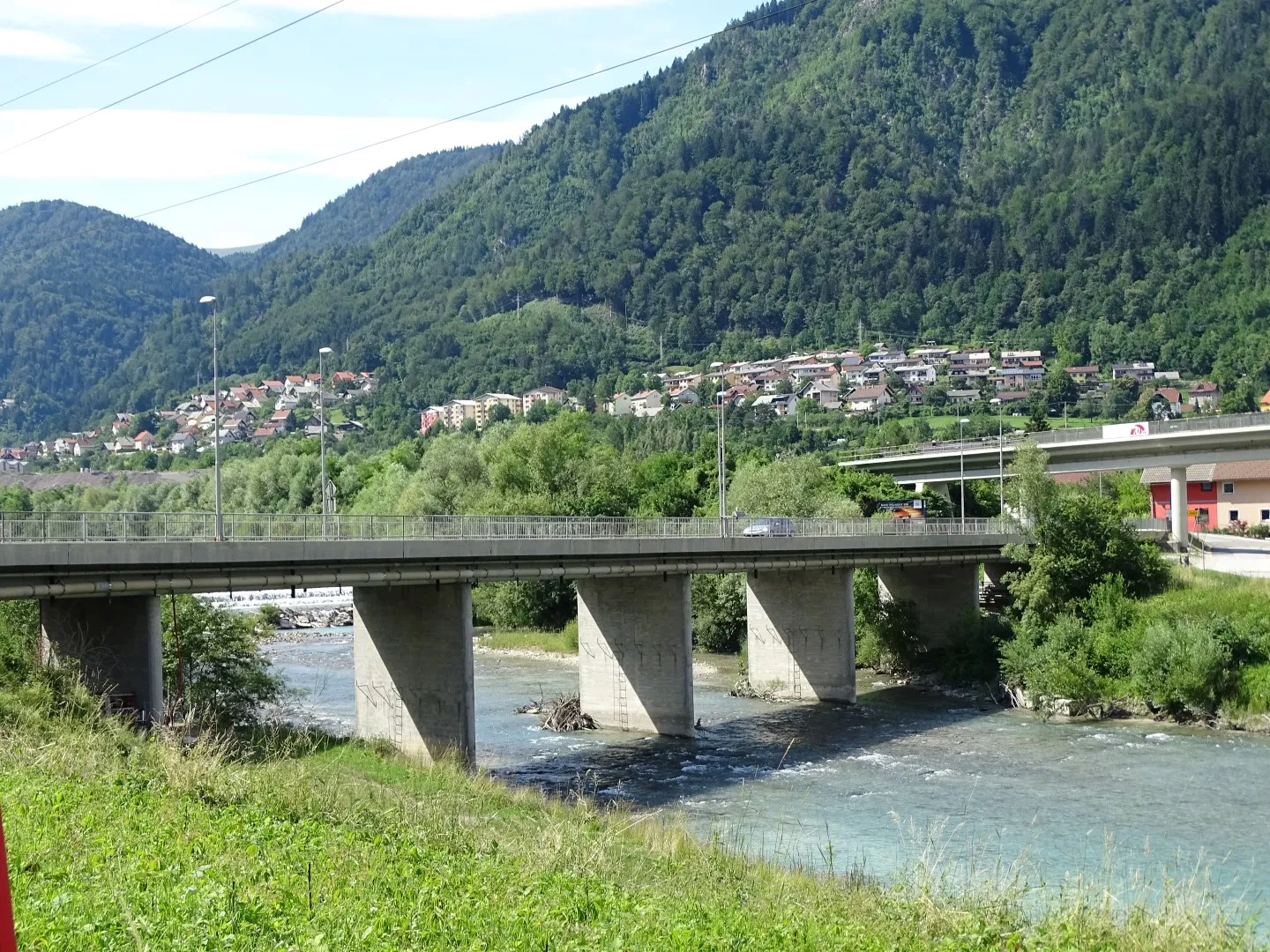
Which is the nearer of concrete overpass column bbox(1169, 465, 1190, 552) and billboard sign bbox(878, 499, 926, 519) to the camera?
concrete overpass column bbox(1169, 465, 1190, 552)

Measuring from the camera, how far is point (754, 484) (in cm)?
7450

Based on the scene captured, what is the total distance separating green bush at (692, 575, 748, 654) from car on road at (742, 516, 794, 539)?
40.5ft

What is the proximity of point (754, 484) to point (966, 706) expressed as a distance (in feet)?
82.1

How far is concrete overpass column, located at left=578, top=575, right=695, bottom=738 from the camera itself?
45.8 meters

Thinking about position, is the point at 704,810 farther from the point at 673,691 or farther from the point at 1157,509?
the point at 1157,509

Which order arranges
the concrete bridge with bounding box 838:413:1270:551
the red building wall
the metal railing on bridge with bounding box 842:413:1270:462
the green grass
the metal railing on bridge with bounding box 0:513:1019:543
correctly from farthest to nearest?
the red building wall < the concrete bridge with bounding box 838:413:1270:551 < the metal railing on bridge with bounding box 842:413:1270:462 < the green grass < the metal railing on bridge with bounding box 0:513:1019:543

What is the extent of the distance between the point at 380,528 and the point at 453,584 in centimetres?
255

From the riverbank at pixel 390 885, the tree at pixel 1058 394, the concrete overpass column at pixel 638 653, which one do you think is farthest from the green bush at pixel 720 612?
the tree at pixel 1058 394

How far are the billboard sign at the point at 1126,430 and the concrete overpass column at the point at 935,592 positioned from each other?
655 inches

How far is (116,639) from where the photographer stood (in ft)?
106

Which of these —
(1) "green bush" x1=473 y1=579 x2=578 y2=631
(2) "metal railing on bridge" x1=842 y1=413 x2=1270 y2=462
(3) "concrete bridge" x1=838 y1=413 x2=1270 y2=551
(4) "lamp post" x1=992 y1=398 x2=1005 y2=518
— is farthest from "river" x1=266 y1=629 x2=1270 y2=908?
(3) "concrete bridge" x1=838 y1=413 x2=1270 y2=551

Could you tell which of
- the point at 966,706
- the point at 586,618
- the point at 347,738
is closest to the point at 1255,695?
the point at 966,706

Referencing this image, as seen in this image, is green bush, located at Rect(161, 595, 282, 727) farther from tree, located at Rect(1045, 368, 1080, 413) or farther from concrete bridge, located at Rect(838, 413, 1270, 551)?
tree, located at Rect(1045, 368, 1080, 413)

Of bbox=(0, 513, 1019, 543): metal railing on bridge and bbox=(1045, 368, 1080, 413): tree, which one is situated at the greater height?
bbox=(1045, 368, 1080, 413): tree
